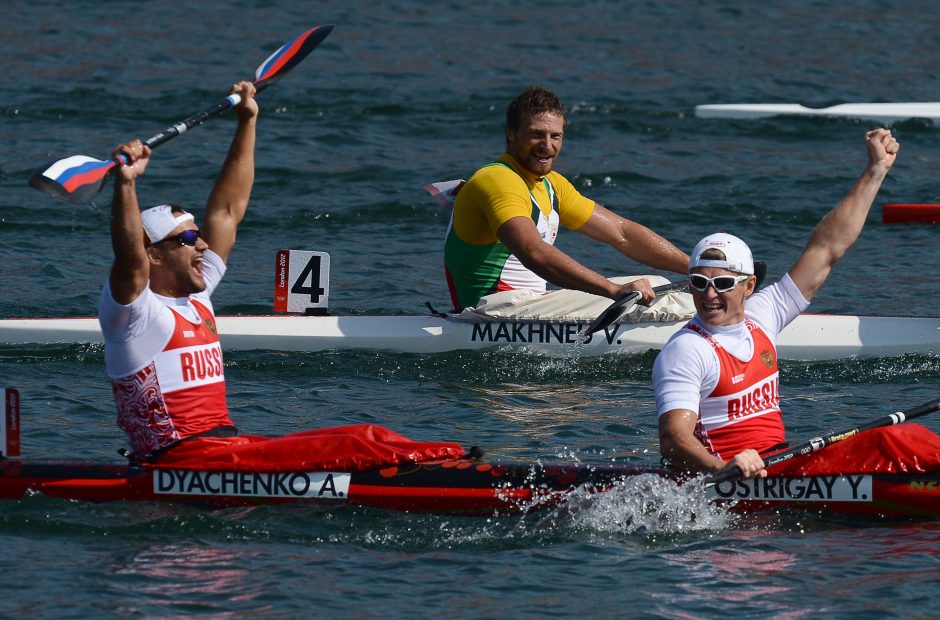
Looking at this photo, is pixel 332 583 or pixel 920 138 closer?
pixel 332 583

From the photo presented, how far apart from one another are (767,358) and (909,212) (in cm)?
735

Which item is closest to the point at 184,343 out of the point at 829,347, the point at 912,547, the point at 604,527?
the point at 604,527

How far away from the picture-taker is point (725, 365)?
19.0ft

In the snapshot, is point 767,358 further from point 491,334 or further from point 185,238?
point 491,334

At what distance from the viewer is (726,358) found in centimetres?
580

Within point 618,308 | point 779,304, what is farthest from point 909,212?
point 779,304

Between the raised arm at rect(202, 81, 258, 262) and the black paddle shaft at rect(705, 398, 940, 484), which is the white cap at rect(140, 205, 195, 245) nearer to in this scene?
the raised arm at rect(202, 81, 258, 262)

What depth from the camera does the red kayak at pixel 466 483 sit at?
6.00 meters

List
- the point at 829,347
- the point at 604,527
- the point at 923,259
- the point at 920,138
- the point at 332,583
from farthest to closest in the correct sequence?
the point at 920,138
the point at 923,259
the point at 829,347
the point at 604,527
the point at 332,583

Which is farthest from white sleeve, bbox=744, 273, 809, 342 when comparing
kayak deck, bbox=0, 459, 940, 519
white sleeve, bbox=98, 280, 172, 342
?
white sleeve, bbox=98, 280, 172, 342

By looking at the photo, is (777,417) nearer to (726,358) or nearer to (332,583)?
(726,358)

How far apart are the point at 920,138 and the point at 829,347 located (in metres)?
8.29

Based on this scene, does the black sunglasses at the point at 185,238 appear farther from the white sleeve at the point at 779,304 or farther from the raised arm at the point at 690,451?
the white sleeve at the point at 779,304

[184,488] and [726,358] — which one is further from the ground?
[726,358]
